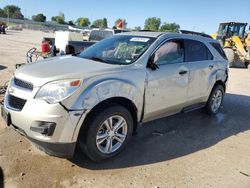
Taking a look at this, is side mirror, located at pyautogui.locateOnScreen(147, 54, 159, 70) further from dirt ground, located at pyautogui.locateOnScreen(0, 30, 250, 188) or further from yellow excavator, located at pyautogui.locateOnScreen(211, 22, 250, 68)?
yellow excavator, located at pyautogui.locateOnScreen(211, 22, 250, 68)

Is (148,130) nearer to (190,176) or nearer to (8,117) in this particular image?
(190,176)

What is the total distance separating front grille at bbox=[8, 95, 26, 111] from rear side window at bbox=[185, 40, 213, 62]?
9.83 ft

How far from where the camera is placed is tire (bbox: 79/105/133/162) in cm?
363

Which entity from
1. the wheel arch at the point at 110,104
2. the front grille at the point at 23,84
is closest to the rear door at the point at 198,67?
the wheel arch at the point at 110,104

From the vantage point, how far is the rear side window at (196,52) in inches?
207

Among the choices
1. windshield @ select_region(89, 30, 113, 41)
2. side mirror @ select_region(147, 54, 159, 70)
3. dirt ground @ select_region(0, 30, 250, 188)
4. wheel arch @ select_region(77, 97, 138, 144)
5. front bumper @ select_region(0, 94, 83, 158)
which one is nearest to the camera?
front bumper @ select_region(0, 94, 83, 158)

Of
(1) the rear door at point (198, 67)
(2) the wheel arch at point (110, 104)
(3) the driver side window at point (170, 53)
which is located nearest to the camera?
(2) the wheel arch at point (110, 104)

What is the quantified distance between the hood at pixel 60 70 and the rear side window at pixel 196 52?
5.95 feet

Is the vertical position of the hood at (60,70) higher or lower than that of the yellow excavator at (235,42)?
lower

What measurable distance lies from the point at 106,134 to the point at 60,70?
1.07 m

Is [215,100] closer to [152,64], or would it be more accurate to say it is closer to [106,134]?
[152,64]

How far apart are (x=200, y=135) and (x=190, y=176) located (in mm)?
1570

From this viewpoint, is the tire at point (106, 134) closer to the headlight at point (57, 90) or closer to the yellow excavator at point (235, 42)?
the headlight at point (57, 90)

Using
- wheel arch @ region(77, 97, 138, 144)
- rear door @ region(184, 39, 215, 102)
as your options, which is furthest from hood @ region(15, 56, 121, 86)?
rear door @ region(184, 39, 215, 102)
